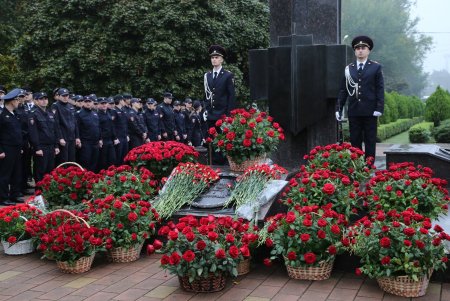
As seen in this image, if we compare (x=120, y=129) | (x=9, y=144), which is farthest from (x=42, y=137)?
(x=120, y=129)

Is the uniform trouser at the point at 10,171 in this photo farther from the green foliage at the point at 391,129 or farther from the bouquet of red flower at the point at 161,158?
the green foliage at the point at 391,129

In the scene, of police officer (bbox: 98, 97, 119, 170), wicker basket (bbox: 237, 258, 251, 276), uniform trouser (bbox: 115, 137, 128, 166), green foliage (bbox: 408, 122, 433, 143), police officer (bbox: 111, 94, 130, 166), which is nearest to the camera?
wicker basket (bbox: 237, 258, 251, 276)

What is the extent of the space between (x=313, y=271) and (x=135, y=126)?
24.9ft

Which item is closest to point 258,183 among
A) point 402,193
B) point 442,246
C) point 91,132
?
point 402,193

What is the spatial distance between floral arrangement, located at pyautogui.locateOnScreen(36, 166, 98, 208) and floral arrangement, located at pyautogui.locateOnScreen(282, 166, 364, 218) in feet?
7.86

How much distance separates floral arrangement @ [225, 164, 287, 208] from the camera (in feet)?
16.9

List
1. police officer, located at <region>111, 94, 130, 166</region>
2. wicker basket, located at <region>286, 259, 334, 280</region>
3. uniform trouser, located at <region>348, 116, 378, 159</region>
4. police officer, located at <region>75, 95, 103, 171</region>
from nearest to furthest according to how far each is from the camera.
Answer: wicker basket, located at <region>286, 259, 334, 280</region> < uniform trouser, located at <region>348, 116, 378, 159</region> < police officer, located at <region>75, 95, 103, 171</region> < police officer, located at <region>111, 94, 130, 166</region>

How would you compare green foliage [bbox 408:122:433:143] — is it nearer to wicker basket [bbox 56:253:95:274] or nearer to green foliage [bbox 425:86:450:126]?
green foliage [bbox 425:86:450:126]

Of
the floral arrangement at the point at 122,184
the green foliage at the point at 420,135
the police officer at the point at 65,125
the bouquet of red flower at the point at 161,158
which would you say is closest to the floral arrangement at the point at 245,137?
the bouquet of red flower at the point at 161,158

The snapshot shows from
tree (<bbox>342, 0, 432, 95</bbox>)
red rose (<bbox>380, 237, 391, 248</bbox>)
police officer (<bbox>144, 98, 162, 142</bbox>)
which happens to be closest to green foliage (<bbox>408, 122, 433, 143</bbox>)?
police officer (<bbox>144, 98, 162, 142</bbox>)

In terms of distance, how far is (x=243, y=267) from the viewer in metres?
4.50

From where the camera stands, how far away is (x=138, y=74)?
50.0 feet

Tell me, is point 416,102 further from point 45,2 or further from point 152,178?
point 152,178

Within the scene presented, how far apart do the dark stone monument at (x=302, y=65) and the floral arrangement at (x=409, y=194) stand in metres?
2.07
